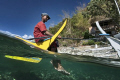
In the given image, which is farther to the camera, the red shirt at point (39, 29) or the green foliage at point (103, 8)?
the green foliage at point (103, 8)

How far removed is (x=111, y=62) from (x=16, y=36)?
4852 mm

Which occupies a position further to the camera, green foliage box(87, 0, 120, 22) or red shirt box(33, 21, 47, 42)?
green foliage box(87, 0, 120, 22)

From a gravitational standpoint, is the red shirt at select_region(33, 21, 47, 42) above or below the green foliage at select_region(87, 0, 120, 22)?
below

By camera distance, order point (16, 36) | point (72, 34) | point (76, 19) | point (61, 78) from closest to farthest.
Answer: point (16, 36)
point (61, 78)
point (72, 34)
point (76, 19)

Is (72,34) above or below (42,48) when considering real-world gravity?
above

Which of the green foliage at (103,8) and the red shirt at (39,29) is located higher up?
the green foliage at (103,8)

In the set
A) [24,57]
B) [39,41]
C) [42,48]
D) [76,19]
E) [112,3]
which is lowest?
[24,57]

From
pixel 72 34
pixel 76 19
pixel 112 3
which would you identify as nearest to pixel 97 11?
pixel 112 3

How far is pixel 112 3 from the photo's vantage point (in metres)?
11.9

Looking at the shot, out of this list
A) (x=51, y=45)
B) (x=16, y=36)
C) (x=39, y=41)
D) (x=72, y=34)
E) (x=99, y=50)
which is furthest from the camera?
(x=72, y=34)

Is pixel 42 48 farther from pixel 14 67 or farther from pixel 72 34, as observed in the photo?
pixel 72 34

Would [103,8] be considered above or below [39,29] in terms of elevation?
above

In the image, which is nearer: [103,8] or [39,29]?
[39,29]

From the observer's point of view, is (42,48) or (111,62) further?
(111,62)
